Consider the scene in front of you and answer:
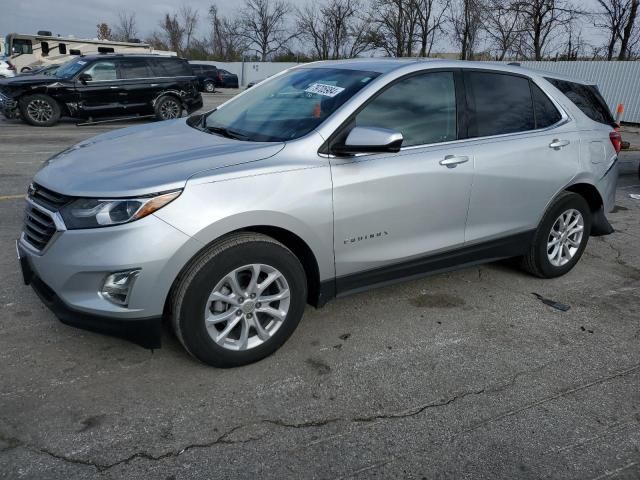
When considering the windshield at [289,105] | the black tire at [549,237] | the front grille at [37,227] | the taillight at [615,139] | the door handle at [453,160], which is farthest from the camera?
the taillight at [615,139]

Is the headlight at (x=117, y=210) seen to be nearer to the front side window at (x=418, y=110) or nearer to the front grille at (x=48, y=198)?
the front grille at (x=48, y=198)

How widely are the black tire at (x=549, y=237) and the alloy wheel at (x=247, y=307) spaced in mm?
2326

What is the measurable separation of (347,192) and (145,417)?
5.32 feet

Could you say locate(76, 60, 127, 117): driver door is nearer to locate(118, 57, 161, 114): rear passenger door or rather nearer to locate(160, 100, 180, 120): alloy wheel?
locate(118, 57, 161, 114): rear passenger door

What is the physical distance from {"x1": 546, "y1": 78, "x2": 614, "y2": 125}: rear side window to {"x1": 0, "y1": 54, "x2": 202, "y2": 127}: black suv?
1208cm

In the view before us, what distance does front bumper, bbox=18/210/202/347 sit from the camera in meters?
2.62

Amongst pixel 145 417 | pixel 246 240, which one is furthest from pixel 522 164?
pixel 145 417

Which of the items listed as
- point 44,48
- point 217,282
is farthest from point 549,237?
point 44,48

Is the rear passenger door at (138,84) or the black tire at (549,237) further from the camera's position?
the rear passenger door at (138,84)

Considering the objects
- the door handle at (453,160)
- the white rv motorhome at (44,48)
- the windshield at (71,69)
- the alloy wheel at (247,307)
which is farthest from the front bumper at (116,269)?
the white rv motorhome at (44,48)

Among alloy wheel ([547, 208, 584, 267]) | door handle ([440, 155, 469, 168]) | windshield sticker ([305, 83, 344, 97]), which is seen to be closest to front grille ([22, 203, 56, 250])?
windshield sticker ([305, 83, 344, 97])

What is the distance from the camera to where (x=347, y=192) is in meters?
3.19

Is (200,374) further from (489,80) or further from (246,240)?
(489,80)

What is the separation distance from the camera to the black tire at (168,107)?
48.3ft
